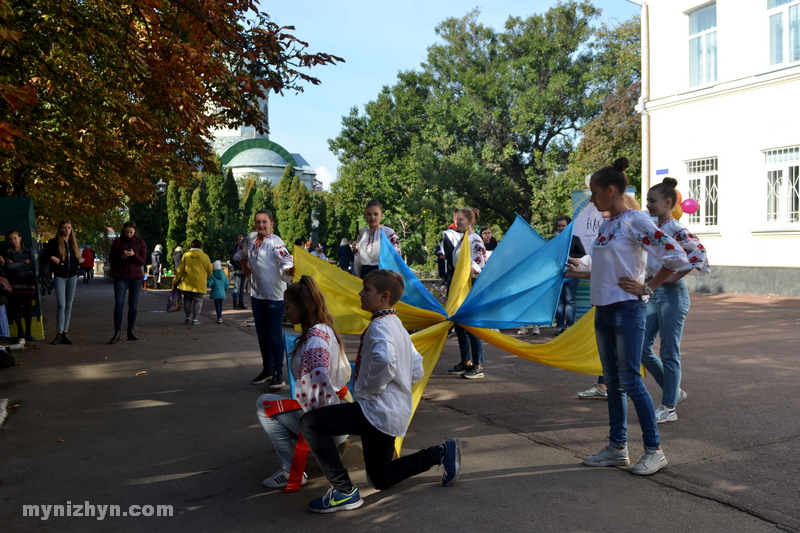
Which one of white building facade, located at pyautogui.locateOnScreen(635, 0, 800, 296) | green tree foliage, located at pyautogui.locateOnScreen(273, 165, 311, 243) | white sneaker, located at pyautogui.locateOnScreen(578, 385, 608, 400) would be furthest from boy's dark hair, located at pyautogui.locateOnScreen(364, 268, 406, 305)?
green tree foliage, located at pyautogui.locateOnScreen(273, 165, 311, 243)

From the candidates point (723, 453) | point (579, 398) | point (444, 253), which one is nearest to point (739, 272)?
point (444, 253)

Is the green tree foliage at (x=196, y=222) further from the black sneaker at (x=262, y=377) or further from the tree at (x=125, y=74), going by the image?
the black sneaker at (x=262, y=377)

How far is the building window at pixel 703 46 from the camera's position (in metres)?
19.9

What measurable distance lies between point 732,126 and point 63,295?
17521mm

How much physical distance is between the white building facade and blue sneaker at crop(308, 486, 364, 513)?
1642 cm

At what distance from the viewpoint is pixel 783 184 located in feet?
58.1

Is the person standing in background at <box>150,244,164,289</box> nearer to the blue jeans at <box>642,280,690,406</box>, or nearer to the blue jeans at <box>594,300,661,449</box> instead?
the blue jeans at <box>642,280,690,406</box>

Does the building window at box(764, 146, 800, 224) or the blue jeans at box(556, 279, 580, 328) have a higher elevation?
the building window at box(764, 146, 800, 224)

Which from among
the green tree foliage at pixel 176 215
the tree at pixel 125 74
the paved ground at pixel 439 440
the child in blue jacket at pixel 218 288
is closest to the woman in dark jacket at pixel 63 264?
the tree at pixel 125 74

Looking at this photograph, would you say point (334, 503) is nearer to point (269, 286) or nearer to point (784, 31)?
point (269, 286)

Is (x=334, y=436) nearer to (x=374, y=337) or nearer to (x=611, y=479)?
(x=374, y=337)

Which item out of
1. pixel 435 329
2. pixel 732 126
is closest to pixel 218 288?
pixel 435 329

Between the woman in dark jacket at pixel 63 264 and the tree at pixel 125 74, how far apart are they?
1377 mm

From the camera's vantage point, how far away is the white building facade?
17.5 metres
